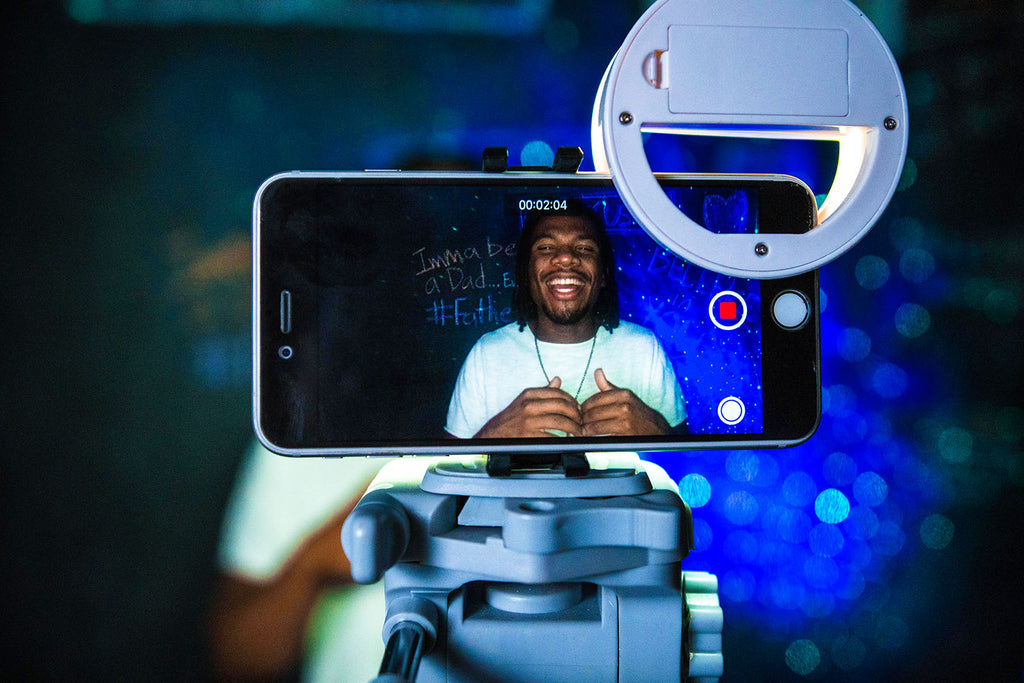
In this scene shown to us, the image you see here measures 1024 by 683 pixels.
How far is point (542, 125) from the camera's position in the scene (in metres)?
0.80

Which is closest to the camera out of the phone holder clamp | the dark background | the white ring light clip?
the white ring light clip

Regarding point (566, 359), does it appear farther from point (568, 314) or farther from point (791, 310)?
point (791, 310)

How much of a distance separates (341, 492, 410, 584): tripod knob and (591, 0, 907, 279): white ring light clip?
0.28 metres

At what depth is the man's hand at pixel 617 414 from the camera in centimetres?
55

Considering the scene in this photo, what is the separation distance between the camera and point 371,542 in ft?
1.42

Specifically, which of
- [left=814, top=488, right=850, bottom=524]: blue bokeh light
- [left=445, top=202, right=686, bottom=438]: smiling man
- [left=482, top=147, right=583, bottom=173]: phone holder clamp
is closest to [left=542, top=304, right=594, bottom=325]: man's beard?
[left=445, top=202, right=686, bottom=438]: smiling man

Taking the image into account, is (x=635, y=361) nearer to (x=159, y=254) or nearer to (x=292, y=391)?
(x=292, y=391)

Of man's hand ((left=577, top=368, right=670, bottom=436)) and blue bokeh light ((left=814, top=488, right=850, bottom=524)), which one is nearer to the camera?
man's hand ((left=577, top=368, right=670, bottom=436))

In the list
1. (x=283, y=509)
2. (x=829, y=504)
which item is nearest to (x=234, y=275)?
(x=283, y=509)

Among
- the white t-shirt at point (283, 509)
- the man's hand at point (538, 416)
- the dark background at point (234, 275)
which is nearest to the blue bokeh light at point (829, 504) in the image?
the dark background at point (234, 275)

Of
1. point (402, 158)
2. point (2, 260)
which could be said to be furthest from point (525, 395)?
point (2, 260)

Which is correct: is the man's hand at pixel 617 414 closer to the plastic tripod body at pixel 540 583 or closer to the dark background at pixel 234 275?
the plastic tripod body at pixel 540 583

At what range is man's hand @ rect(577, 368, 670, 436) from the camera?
547 mm

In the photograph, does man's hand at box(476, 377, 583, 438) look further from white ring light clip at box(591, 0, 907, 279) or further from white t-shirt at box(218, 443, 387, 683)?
white t-shirt at box(218, 443, 387, 683)
